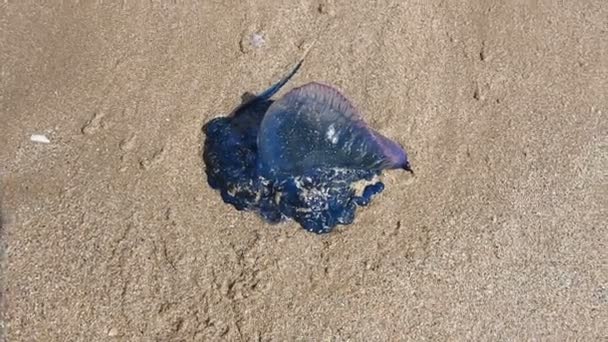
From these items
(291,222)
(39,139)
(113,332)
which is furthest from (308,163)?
(39,139)

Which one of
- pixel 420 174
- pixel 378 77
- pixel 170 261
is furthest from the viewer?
pixel 378 77

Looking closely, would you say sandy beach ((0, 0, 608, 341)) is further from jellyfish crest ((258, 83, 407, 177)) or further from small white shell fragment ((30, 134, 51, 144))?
jellyfish crest ((258, 83, 407, 177))

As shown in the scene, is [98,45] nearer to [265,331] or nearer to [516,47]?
[265,331]

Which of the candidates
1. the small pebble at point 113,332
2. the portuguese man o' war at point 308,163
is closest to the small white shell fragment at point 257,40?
the portuguese man o' war at point 308,163

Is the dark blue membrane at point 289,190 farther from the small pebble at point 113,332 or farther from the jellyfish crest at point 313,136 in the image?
the small pebble at point 113,332

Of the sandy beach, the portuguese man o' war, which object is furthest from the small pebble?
the portuguese man o' war

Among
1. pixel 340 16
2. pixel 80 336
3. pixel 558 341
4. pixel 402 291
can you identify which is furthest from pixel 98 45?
pixel 558 341

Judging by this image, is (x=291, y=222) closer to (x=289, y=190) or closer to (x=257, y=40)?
(x=289, y=190)

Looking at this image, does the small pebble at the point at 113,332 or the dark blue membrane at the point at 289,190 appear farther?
the dark blue membrane at the point at 289,190
